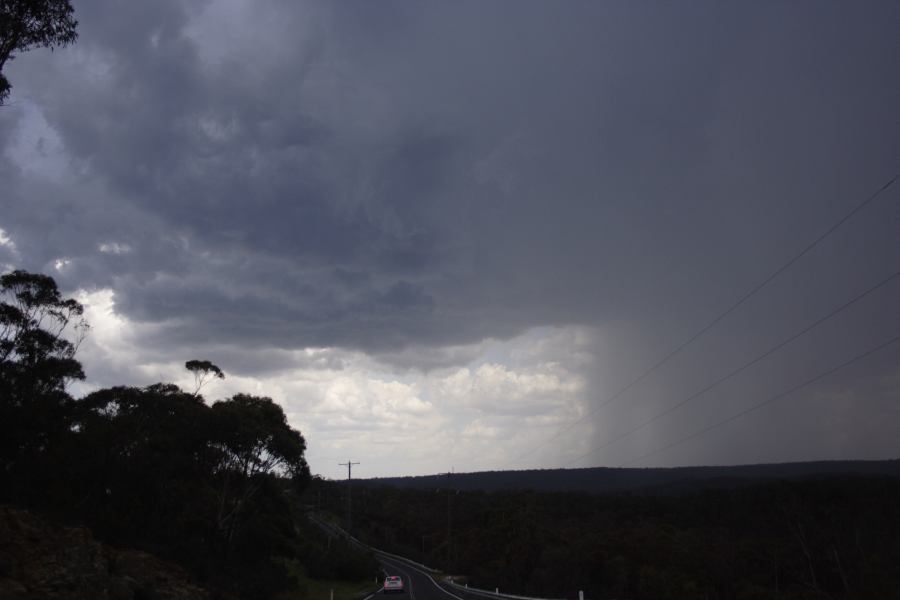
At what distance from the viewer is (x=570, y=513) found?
127625mm

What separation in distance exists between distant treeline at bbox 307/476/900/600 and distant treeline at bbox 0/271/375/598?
826 inches

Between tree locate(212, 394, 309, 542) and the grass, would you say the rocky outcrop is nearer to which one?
tree locate(212, 394, 309, 542)

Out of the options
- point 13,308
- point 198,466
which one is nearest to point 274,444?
point 198,466

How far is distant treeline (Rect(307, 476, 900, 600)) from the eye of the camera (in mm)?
59406

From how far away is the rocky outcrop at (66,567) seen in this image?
1725cm

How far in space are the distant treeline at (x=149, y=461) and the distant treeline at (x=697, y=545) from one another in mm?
20986

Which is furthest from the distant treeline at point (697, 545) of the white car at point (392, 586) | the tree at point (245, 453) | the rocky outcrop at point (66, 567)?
the rocky outcrop at point (66, 567)

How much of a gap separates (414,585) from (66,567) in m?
50.5

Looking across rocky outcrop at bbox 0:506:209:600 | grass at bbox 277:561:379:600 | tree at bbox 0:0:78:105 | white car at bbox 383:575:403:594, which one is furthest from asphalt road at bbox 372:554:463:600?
tree at bbox 0:0:78:105

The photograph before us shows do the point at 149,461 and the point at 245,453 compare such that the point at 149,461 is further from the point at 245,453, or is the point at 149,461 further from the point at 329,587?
the point at 329,587

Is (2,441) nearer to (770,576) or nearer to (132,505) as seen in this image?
(132,505)

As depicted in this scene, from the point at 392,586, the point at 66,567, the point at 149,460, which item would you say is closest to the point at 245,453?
the point at 149,460

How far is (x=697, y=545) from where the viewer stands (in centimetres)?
7569

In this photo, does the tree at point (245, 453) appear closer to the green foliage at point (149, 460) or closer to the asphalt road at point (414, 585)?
the green foliage at point (149, 460)
